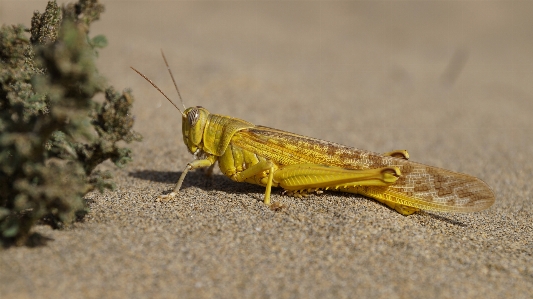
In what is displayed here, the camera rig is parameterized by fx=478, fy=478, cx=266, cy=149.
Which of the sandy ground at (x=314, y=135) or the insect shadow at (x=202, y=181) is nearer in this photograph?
the sandy ground at (x=314, y=135)

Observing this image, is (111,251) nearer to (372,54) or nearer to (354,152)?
(354,152)

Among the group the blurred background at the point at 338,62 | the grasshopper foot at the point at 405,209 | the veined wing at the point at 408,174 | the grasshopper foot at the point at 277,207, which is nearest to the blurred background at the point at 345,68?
the blurred background at the point at 338,62

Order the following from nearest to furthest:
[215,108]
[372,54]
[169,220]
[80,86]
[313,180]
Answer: [80,86], [169,220], [313,180], [215,108], [372,54]

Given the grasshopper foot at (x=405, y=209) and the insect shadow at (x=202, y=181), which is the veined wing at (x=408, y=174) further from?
the insect shadow at (x=202, y=181)

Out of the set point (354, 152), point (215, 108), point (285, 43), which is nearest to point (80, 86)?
point (354, 152)

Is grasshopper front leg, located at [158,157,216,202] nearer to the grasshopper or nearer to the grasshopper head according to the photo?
the grasshopper

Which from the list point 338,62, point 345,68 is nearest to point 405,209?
point 345,68

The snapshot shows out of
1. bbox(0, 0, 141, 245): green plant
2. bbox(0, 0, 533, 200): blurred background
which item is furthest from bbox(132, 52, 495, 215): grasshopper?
bbox(0, 0, 533, 200): blurred background
